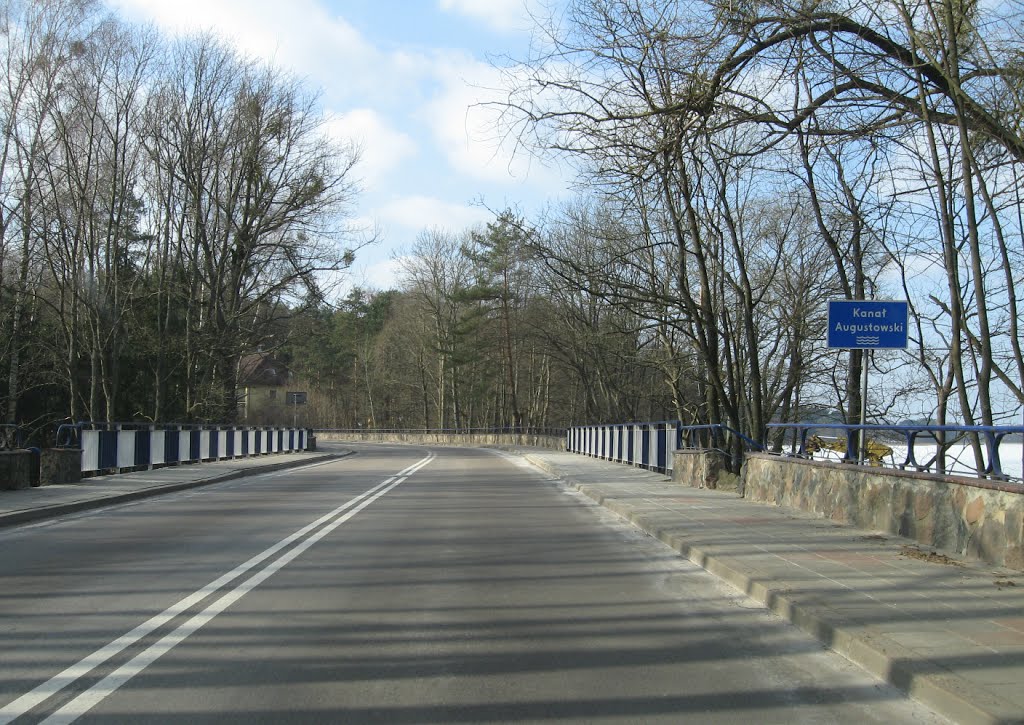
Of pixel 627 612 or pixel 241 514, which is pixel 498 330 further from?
pixel 627 612

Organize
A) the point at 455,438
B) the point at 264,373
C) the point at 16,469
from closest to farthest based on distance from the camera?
the point at 16,469 → the point at 455,438 → the point at 264,373

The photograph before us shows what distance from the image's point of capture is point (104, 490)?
16438 millimetres

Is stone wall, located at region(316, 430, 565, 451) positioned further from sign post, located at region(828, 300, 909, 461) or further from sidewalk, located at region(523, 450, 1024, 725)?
sidewalk, located at region(523, 450, 1024, 725)

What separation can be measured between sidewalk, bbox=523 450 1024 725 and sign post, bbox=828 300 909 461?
2534 mm

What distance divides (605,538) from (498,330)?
54.3m

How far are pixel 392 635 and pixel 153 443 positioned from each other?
18751mm

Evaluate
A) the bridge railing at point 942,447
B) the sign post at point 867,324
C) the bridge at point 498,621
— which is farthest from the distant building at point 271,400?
the sign post at point 867,324

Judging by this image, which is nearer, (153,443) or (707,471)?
(707,471)

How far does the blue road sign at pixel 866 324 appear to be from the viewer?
12.4 metres

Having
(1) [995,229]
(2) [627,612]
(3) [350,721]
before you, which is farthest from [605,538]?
(1) [995,229]

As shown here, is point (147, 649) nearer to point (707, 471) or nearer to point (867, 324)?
point (867, 324)

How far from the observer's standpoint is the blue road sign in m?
12.4

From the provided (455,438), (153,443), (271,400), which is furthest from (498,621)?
(271,400)

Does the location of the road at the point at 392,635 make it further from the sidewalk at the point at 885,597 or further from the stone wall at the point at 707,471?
the stone wall at the point at 707,471
